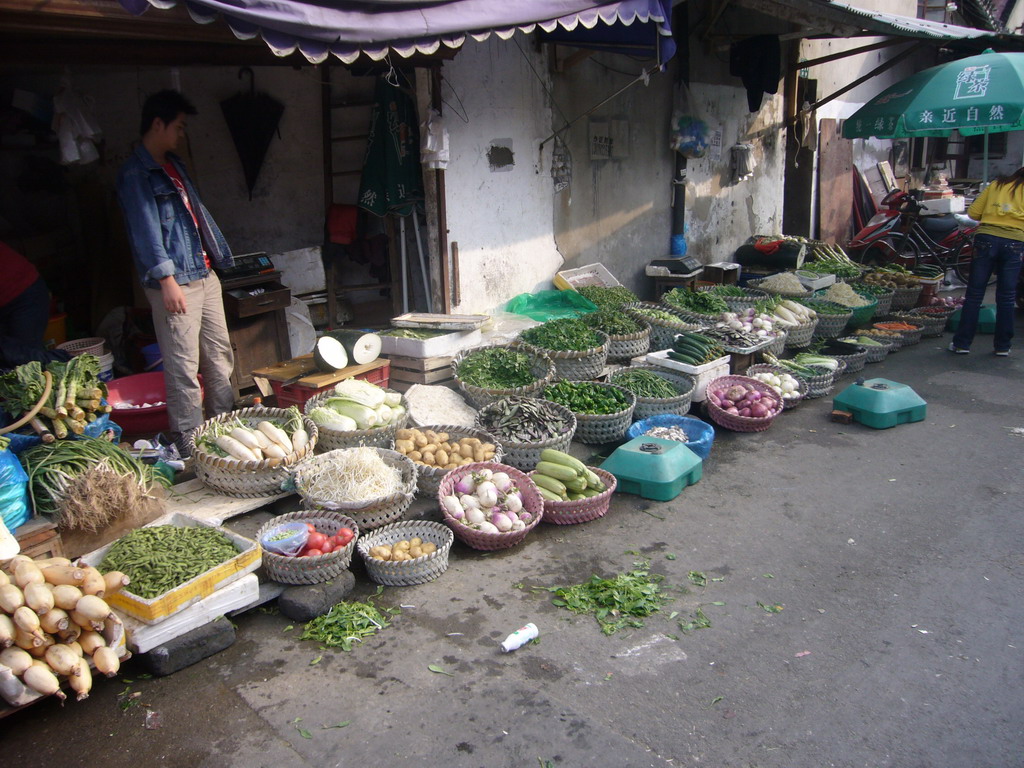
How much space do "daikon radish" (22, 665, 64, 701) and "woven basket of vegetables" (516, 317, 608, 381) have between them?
456cm

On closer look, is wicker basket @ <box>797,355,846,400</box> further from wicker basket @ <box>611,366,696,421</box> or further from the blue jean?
the blue jean

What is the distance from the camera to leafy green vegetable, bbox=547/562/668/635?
3.93m

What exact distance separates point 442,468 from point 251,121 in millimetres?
4935

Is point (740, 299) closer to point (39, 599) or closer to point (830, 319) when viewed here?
point (830, 319)

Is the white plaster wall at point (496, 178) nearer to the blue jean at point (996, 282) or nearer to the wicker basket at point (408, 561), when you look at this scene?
the wicker basket at point (408, 561)

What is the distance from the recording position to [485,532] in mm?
4461

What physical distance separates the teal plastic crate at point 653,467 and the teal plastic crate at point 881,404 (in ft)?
7.03

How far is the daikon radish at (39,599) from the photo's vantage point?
9.98ft

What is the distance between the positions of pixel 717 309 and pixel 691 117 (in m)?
3.23

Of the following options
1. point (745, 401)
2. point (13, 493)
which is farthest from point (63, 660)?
point (745, 401)

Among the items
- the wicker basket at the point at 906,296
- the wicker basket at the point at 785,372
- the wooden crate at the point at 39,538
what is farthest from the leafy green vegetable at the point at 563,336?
the wicker basket at the point at 906,296

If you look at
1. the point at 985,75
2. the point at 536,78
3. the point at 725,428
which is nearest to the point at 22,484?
the point at 725,428

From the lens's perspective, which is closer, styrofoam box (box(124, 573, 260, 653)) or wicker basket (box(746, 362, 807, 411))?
styrofoam box (box(124, 573, 260, 653))

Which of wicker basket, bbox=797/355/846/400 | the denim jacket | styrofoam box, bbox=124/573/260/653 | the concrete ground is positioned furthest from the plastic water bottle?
wicker basket, bbox=797/355/846/400
